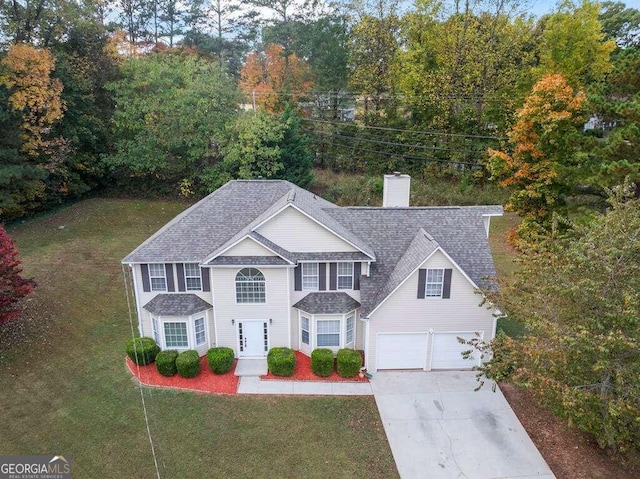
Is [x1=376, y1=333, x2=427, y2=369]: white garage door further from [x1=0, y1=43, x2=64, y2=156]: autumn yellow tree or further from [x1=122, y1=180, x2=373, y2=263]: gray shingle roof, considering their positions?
[x1=0, y1=43, x2=64, y2=156]: autumn yellow tree

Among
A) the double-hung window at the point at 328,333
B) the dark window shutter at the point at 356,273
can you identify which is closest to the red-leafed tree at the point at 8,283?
the double-hung window at the point at 328,333

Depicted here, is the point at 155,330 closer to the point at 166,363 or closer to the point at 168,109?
the point at 166,363

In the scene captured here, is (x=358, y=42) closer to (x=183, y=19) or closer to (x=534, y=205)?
(x=183, y=19)

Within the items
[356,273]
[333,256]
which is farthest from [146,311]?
[356,273]

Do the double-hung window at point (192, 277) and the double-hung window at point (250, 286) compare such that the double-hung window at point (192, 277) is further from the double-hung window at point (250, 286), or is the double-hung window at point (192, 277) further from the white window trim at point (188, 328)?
the double-hung window at point (250, 286)

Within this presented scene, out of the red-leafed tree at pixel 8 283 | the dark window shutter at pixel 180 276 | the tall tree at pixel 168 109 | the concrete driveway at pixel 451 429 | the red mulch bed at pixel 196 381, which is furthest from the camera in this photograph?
the tall tree at pixel 168 109
